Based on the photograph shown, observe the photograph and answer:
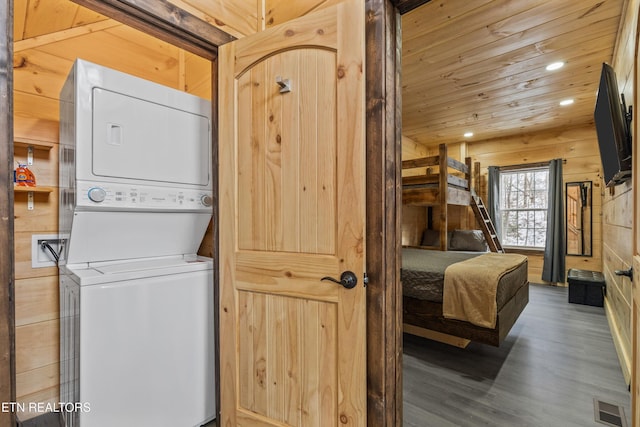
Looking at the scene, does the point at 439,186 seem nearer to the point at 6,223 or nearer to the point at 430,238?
the point at 430,238

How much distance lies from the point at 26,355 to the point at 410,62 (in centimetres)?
349

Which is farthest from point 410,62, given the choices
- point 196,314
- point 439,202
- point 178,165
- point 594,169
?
point 594,169

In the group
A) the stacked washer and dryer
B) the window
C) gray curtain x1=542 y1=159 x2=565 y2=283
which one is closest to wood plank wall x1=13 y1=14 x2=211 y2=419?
the stacked washer and dryer

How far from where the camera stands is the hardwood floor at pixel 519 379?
1763 millimetres

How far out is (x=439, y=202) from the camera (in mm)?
4027

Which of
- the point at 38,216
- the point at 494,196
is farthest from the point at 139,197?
the point at 494,196

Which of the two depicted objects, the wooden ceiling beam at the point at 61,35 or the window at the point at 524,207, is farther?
Answer: the window at the point at 524,207

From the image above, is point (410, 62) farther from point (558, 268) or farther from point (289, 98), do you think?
point (558, 268)

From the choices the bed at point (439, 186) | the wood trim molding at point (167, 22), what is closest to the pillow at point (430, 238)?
the bed at point (439, 186)

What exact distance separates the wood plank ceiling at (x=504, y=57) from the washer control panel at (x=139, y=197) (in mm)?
2000

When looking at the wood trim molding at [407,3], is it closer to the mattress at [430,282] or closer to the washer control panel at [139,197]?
the washer control panel at [139,197]

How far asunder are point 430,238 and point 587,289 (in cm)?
220

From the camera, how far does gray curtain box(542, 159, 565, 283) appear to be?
4.77 metres

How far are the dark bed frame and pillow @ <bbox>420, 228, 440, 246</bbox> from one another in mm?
2415
